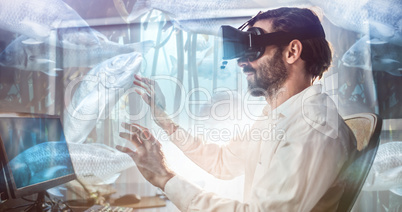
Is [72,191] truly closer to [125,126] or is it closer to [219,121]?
[125,126]

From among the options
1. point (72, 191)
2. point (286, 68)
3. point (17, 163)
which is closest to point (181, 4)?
point (286, 68)

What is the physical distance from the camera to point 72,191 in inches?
65.1

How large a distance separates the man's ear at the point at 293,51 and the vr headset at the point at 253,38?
0.07ft

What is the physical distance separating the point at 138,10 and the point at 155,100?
513 millimetres

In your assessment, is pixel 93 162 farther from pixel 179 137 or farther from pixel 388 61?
pixel 388 61

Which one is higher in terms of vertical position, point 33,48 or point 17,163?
point 33,48

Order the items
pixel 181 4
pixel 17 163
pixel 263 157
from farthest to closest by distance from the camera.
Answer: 1. pixel 181 4
2. pixel 263 157
3. pixel 17 163

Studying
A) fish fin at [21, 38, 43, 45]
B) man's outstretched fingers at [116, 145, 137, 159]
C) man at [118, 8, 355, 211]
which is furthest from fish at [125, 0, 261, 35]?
man's outstretched fingers at [116, 145, 137, 159]

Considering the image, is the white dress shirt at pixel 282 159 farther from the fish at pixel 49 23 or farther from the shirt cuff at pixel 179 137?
the fish at pixel 49 23

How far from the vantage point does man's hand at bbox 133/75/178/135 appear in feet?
5.02

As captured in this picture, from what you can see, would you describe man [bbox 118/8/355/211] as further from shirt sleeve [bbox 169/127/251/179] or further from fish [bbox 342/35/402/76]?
fish [bbox 342/35/402/76]

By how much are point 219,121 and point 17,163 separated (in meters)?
0.94

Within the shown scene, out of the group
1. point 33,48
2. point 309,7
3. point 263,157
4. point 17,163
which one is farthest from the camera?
point 33,48

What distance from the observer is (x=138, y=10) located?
5.27 feet
